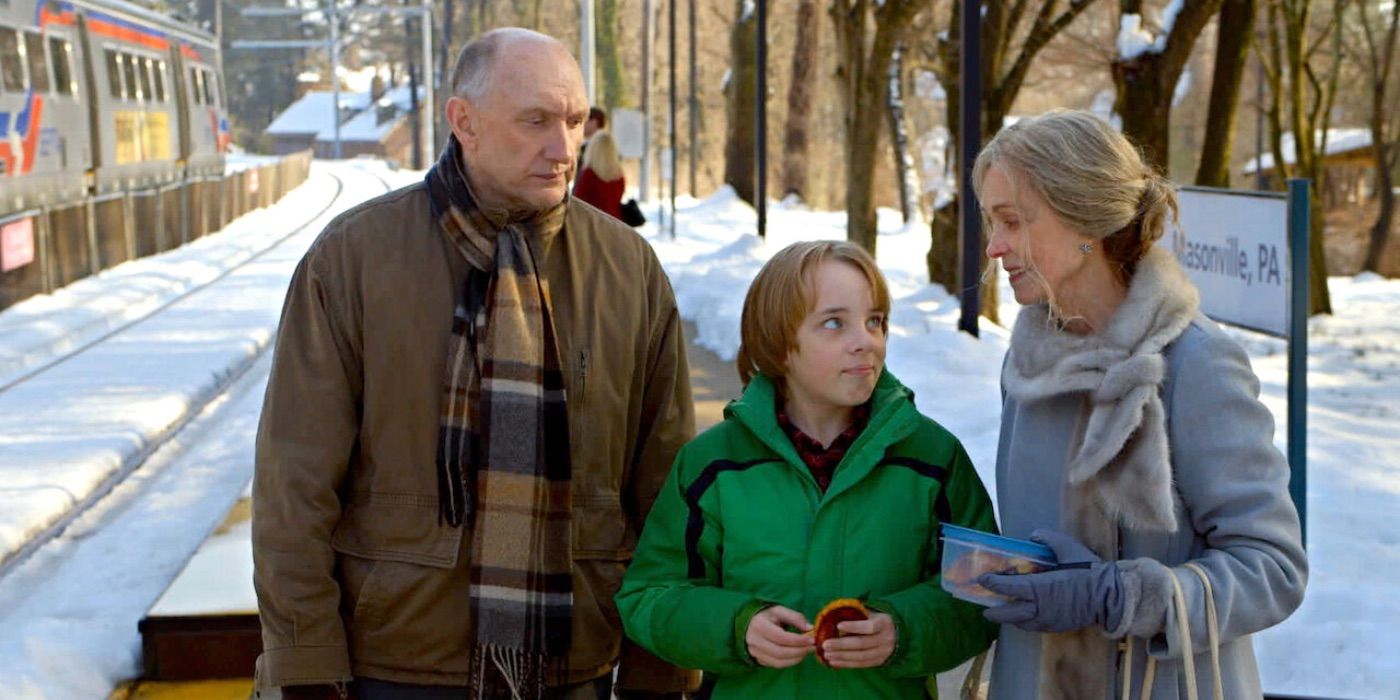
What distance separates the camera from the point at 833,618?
114 inches

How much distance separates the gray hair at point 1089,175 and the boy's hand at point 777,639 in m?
0.75

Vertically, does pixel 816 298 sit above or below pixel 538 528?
above

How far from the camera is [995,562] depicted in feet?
8.75

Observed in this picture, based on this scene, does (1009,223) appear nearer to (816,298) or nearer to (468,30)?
(816,298)

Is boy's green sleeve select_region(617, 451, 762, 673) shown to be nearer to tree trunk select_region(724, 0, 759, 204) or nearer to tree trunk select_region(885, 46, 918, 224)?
tree trunk select_region(885, 46, 918, 224)

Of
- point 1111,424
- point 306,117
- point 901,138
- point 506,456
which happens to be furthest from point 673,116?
point 306,117

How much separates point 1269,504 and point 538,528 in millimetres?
1264

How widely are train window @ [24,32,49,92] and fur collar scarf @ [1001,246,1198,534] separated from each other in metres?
20.8

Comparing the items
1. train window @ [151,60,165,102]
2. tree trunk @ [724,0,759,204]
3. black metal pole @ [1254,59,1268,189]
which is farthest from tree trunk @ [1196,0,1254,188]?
train window @ [151,60,165,102]

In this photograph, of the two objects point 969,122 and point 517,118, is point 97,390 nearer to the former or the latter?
point 969,122

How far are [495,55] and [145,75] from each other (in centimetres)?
2878

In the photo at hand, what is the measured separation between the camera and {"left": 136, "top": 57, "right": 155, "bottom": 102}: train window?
30016mm

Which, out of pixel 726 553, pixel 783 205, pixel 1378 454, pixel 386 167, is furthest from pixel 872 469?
pixel 386 167

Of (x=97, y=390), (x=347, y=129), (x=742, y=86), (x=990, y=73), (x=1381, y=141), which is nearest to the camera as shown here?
(x=97, y=390)
